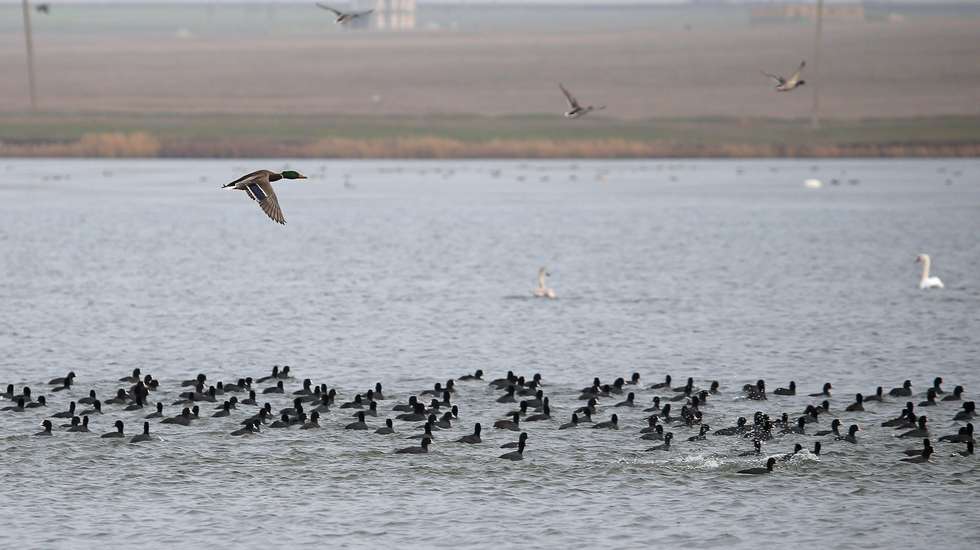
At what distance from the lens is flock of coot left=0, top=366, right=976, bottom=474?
25.5 meters

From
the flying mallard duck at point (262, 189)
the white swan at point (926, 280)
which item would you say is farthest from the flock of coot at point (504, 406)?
the white swan at point (926, 280)

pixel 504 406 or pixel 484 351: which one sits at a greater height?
pixel 484 351

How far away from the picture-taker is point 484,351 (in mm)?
35969

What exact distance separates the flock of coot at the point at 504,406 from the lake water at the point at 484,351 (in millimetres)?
258

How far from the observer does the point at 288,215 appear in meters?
81.0

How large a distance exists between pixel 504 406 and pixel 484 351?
754 centimetres

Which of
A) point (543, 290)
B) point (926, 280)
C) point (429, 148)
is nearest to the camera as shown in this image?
point (543, 290)

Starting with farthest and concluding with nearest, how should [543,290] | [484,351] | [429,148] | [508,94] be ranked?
[508,94]
[429,148]
[543,290]
[484,351]

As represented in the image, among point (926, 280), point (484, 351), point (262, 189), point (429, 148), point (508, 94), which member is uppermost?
point (508, 94)

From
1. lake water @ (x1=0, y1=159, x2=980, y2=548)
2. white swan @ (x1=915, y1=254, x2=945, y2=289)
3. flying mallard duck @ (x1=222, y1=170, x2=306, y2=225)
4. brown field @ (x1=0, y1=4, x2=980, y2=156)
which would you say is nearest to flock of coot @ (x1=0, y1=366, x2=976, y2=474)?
lake water @ (x1=0, y1=159, x2=980, y2=548)

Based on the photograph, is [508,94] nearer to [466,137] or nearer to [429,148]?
[466,137]

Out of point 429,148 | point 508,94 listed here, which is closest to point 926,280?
point 429,148

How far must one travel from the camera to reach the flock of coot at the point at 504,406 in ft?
83.6

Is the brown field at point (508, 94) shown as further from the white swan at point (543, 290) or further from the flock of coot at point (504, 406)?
the flock of coot at point (504, 406)
